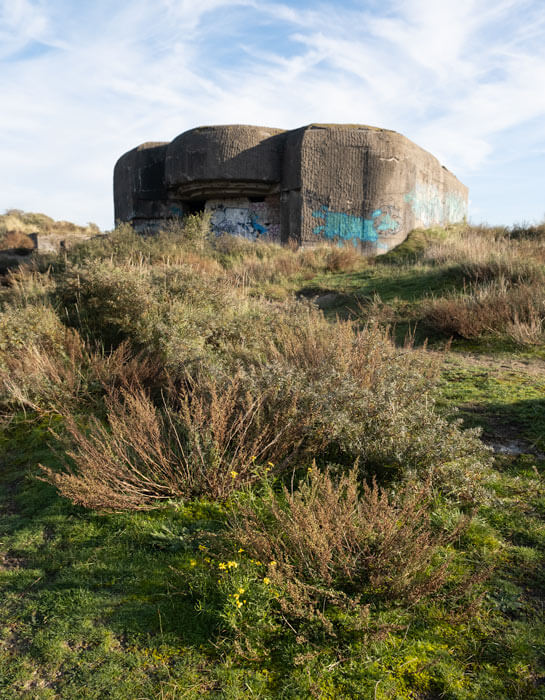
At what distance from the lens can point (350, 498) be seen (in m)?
2.48

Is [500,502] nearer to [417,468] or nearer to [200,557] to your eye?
A: [417,468]

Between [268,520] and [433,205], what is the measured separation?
1628 cm

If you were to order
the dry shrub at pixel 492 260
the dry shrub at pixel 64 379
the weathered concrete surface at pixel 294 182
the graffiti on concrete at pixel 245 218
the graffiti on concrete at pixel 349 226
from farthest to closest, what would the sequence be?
1. the graffiti on concrete at pixel 245 218
2. the graffiti on concrete at pixel 349 226
3. the weathered concrete surface at pixel 294 182
4. the dry shrub at pixel 492 260
5. the dry shrub at pixel 64 379

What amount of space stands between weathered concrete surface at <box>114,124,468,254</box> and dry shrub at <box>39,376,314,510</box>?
11334 mm

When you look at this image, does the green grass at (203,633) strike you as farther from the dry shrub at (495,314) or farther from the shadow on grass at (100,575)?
the dry shrub at (495,314)

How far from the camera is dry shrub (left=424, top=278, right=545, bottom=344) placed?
6.70 m

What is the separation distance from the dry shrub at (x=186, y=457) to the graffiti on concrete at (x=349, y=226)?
36.7ft

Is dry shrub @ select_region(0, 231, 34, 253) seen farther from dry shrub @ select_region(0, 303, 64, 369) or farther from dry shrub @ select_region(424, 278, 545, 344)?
dry shrub @ select_region(424, 278, 545, 344)

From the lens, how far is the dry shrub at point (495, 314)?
6.70 metres

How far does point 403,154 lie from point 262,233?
475 centimetres

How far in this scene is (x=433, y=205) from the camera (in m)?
17.0

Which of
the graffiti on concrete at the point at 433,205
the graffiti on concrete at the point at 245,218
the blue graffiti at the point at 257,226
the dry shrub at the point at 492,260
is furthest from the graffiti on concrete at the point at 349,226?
the dry shrub at the point at 492,260

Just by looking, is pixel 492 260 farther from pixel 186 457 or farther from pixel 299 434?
pixel 186 457

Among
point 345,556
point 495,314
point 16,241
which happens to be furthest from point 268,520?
point 16,241
